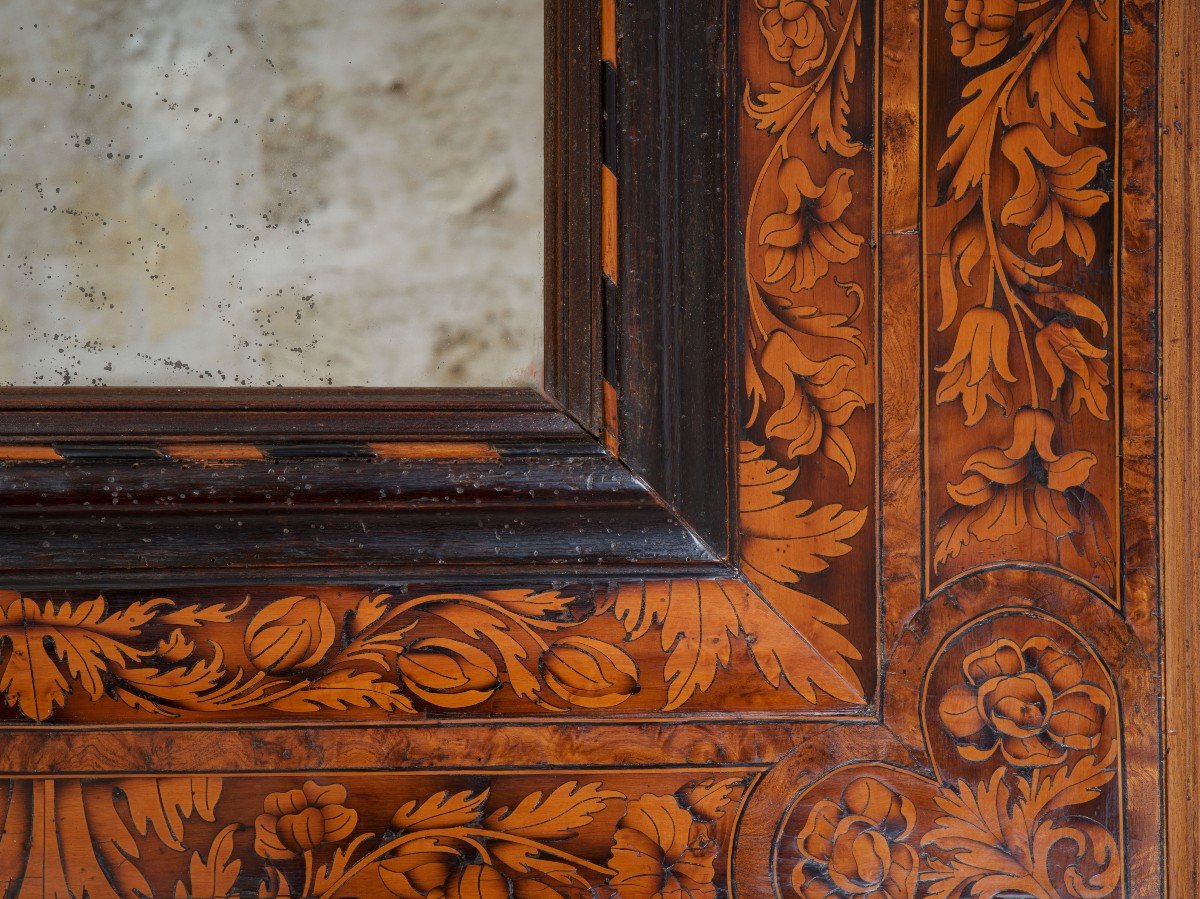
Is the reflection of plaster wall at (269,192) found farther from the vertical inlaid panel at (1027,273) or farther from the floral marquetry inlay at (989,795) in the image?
the floral marquetry inlay at (989,795)

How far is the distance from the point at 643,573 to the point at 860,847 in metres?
0.34

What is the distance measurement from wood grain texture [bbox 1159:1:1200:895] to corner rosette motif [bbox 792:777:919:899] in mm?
263

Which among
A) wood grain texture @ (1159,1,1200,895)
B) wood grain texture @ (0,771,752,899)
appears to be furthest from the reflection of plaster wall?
wood grain texture @ (1159,1,1200,895)

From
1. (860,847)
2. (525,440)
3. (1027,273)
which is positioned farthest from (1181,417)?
(525,440)

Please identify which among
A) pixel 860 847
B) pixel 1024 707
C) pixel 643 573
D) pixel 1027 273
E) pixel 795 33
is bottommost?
pixel 860 847

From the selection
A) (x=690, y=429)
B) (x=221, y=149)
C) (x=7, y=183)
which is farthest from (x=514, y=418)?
(x=7, y=183)

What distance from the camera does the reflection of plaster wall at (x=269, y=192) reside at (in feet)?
2.42

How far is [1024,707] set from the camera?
2.45 ft

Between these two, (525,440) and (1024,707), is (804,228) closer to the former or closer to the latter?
(525,440)

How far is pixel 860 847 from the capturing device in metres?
0.74

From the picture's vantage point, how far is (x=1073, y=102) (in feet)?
2.48

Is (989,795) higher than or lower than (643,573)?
lower

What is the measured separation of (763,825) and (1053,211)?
67 cm

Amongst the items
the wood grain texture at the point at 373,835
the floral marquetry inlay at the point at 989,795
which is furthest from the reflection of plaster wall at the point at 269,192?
the floral marquetry inlay at the point at 989,795
